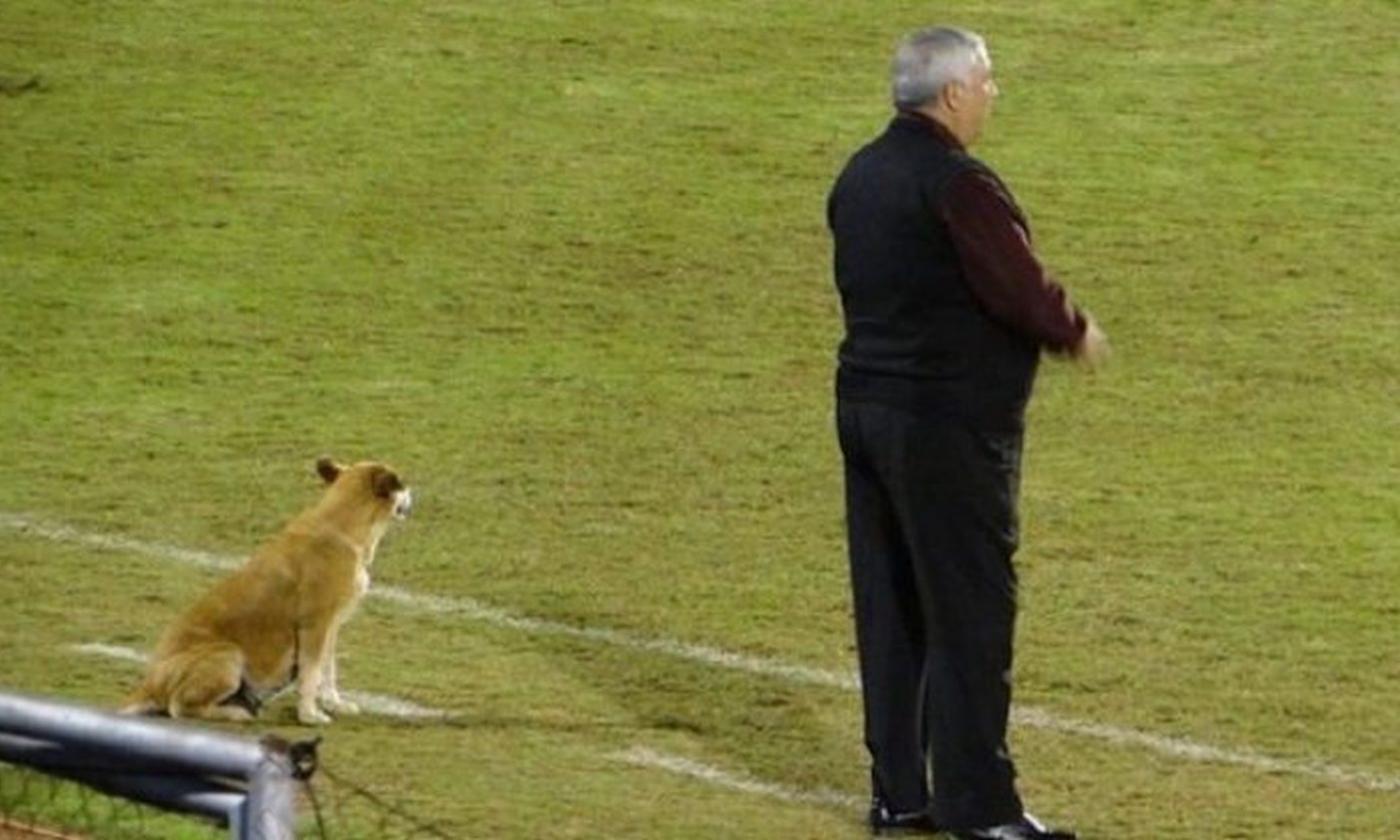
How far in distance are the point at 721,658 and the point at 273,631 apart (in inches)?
64.6

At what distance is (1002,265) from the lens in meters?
9.20

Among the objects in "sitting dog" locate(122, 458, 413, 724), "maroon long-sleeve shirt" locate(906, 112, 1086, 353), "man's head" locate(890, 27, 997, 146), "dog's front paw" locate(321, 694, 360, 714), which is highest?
"man's head" locate(890, 27, 997, 146)

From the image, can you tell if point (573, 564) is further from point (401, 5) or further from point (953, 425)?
point (401, 5)

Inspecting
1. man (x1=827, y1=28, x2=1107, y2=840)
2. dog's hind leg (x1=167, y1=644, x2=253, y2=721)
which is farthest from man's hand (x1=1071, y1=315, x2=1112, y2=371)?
dog's hind leg (x1=167, y1=644, x2=253, y2=721)

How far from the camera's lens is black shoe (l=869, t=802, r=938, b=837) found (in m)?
9.67

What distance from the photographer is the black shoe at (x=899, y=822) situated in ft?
31.7

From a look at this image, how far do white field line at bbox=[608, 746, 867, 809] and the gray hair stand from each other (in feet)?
5.85

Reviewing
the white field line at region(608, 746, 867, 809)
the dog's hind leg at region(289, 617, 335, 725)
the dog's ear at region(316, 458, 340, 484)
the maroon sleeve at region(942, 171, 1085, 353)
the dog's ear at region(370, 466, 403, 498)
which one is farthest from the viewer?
the dog's ear at region(316, 458, 340, 484)

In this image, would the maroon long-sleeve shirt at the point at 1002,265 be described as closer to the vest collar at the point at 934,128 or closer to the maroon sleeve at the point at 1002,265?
the maroon sleeve at the point at 1002,265

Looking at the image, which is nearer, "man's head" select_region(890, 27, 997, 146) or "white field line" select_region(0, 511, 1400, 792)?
"man's head" select_region(890, 27, 997, 146)

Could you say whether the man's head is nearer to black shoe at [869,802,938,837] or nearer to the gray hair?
the gray hair

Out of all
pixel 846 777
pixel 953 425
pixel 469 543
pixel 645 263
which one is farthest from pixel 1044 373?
pixel 953 425

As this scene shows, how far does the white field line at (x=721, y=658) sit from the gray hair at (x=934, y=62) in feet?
7.35


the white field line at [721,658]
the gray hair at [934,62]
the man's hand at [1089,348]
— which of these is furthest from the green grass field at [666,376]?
the gray hair at [934,62]
